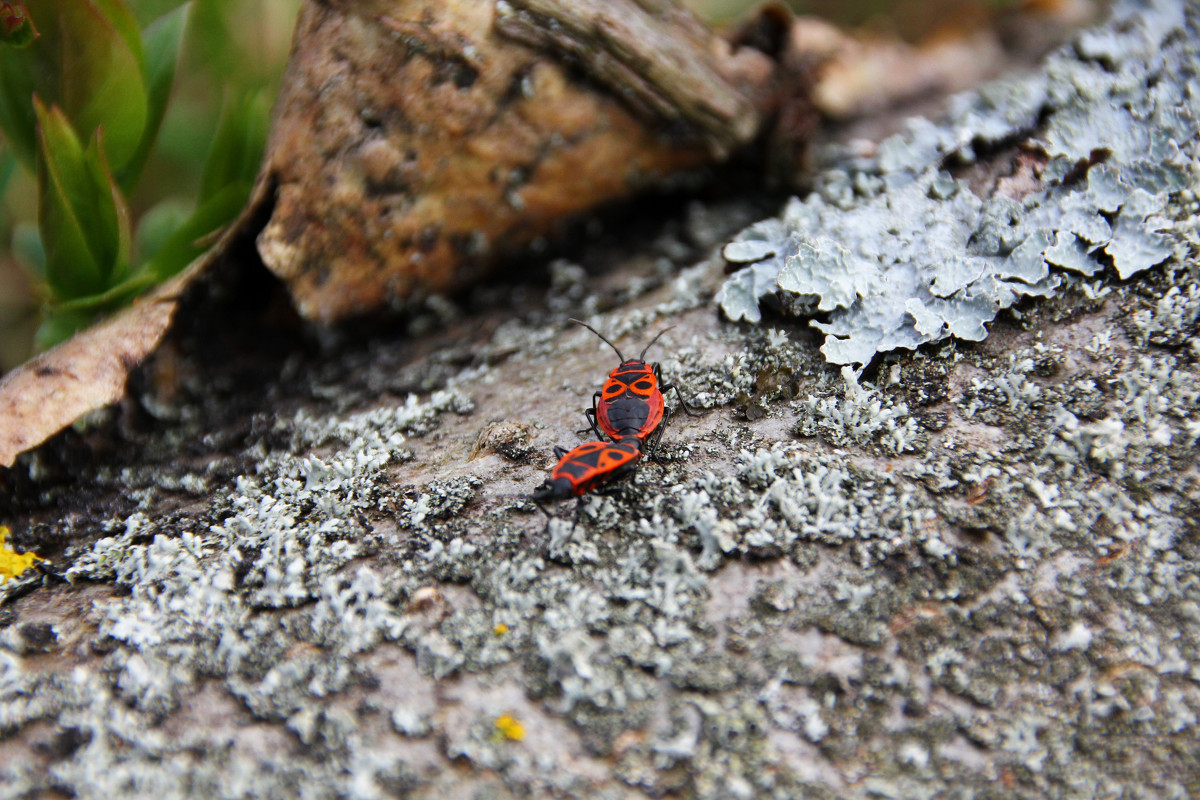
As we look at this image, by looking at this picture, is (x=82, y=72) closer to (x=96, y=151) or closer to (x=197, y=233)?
(x=96, y=151)

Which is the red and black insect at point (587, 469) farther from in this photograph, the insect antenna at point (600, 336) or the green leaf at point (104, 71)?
the green leaf at point (104, 71)

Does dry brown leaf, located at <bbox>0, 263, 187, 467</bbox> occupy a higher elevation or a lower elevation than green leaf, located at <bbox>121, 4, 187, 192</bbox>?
lower

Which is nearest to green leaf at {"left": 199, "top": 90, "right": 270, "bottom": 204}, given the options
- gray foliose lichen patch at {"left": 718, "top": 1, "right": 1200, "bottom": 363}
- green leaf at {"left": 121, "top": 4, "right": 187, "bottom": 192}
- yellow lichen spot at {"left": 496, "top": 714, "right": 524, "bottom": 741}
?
green leaf at {"left": 121, "top": 4, "right": 187, "bottom": 192}

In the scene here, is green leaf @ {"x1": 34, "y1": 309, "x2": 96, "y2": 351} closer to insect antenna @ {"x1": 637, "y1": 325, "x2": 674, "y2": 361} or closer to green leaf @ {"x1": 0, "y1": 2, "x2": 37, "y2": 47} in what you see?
green leaf @ {"x1": 0, "y1": 2, "x2": 37, "y2": 47}

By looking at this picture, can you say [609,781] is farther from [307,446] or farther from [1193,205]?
[1193,205]

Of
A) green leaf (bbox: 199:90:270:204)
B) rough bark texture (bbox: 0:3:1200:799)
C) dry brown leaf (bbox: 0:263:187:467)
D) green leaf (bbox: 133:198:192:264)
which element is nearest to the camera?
rough bark texture (bbox: 0:3:1200:799)

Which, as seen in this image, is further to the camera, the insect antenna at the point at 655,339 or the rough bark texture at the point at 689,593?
the insect antenna at the point at 655,339

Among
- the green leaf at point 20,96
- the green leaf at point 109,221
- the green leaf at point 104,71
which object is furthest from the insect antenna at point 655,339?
the green leaf at point 20,96
